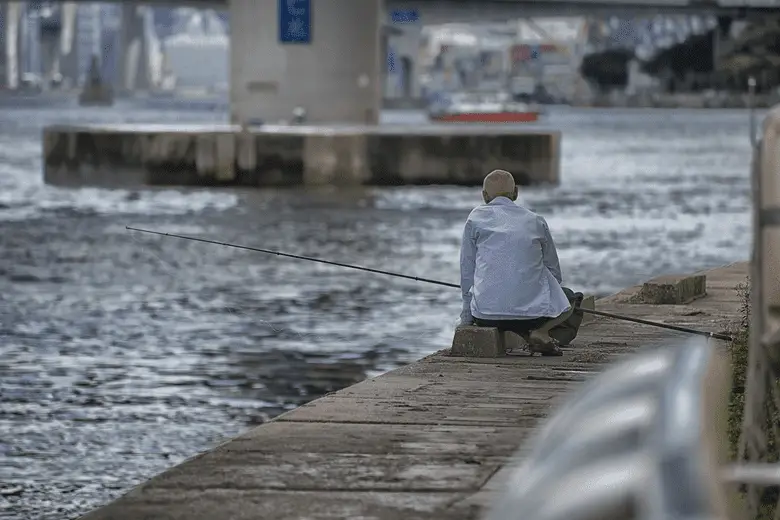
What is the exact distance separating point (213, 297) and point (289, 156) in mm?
21822

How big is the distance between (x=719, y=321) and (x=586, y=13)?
341ft

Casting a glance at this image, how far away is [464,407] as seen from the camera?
8297 mm

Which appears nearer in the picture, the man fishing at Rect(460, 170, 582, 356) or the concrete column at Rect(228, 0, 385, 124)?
the man fishing at Rect(460, 170, 582, 356)

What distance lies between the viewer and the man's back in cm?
992

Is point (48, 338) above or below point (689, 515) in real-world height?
below

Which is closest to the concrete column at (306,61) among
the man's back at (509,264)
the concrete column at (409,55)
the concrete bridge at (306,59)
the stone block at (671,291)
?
the concrete bridge at (306,59)

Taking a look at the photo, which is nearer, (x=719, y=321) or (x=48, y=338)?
(x=719, y=321)

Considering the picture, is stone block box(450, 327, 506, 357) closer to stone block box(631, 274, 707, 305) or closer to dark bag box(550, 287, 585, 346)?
dark bag box(550, 287, 585, 346)

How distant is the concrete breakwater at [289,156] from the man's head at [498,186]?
29803 millimetres

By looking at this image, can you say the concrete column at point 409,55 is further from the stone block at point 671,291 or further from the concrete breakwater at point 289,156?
the stone block at point 671,291

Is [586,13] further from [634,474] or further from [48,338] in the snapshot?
[634,474]

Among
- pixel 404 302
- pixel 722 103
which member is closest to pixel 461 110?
pixel 722 103

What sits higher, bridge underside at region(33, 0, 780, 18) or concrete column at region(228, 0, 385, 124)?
bridge underside at region(33, 0, 780, 18)


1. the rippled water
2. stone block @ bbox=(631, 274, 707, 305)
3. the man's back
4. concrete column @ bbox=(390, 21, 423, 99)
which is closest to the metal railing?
the rippled water
